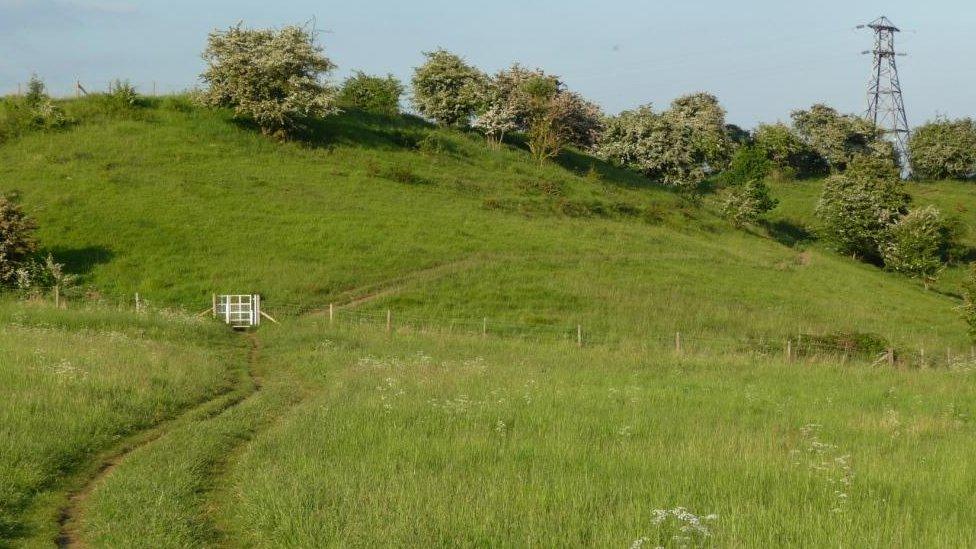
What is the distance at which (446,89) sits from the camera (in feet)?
323

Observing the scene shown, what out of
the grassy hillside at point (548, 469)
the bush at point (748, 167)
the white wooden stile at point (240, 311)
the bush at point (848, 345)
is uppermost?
the bush at point (748, 167)

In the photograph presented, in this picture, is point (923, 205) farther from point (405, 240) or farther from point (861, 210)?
point (405, 240)

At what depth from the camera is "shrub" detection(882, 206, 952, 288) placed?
7688 centimetres

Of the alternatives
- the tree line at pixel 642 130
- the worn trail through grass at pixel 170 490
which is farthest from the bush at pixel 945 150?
the worn trail through grass at pixel 170 490

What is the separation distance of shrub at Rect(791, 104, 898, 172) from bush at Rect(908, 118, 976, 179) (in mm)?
3847

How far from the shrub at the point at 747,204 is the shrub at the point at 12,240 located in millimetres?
61528

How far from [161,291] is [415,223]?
67.1ft

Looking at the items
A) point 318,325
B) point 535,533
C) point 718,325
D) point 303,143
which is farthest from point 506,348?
point 303,143

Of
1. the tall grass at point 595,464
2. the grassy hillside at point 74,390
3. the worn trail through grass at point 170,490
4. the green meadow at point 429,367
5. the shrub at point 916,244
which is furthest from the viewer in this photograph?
the shrub at point 916,244

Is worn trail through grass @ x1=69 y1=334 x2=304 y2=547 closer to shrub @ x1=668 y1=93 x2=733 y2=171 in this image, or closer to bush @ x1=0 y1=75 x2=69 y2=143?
bush @ x1=0 y1=75 x2=69 y2=143

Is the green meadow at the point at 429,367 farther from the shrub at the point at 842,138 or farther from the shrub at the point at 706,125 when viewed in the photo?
the shrub at the point at 842,138

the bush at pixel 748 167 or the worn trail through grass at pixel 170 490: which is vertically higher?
the bush at pixel 748 167

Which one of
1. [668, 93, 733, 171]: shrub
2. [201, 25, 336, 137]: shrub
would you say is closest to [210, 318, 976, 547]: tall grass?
[201, 25, 336, 137]: shrub

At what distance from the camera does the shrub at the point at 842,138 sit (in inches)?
4788
